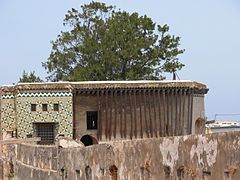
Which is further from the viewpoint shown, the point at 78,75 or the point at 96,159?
the point at 78,75

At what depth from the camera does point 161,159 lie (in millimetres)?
11266

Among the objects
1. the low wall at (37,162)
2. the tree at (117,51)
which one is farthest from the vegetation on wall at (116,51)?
the low wall at (37,162)

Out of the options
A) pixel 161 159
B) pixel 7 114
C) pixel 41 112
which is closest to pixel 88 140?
pixel 41 112

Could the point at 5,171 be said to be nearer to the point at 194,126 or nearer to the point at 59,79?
the point at 194,126

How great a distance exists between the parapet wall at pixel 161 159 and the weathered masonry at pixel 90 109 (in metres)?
14.9

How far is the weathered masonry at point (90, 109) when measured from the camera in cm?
3444

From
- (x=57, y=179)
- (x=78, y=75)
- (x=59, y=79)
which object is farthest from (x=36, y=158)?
(x=59, y=79)

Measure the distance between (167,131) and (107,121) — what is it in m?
3.28

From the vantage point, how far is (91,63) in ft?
143

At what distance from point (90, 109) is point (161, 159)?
2393 cm

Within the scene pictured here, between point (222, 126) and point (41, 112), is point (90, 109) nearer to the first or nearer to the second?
point (41, 112)

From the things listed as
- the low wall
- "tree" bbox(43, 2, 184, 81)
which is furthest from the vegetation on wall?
the low wall

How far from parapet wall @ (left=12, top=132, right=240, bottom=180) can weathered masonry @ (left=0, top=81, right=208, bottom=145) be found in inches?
588

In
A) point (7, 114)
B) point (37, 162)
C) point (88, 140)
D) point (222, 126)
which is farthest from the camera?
point (222, 126)
